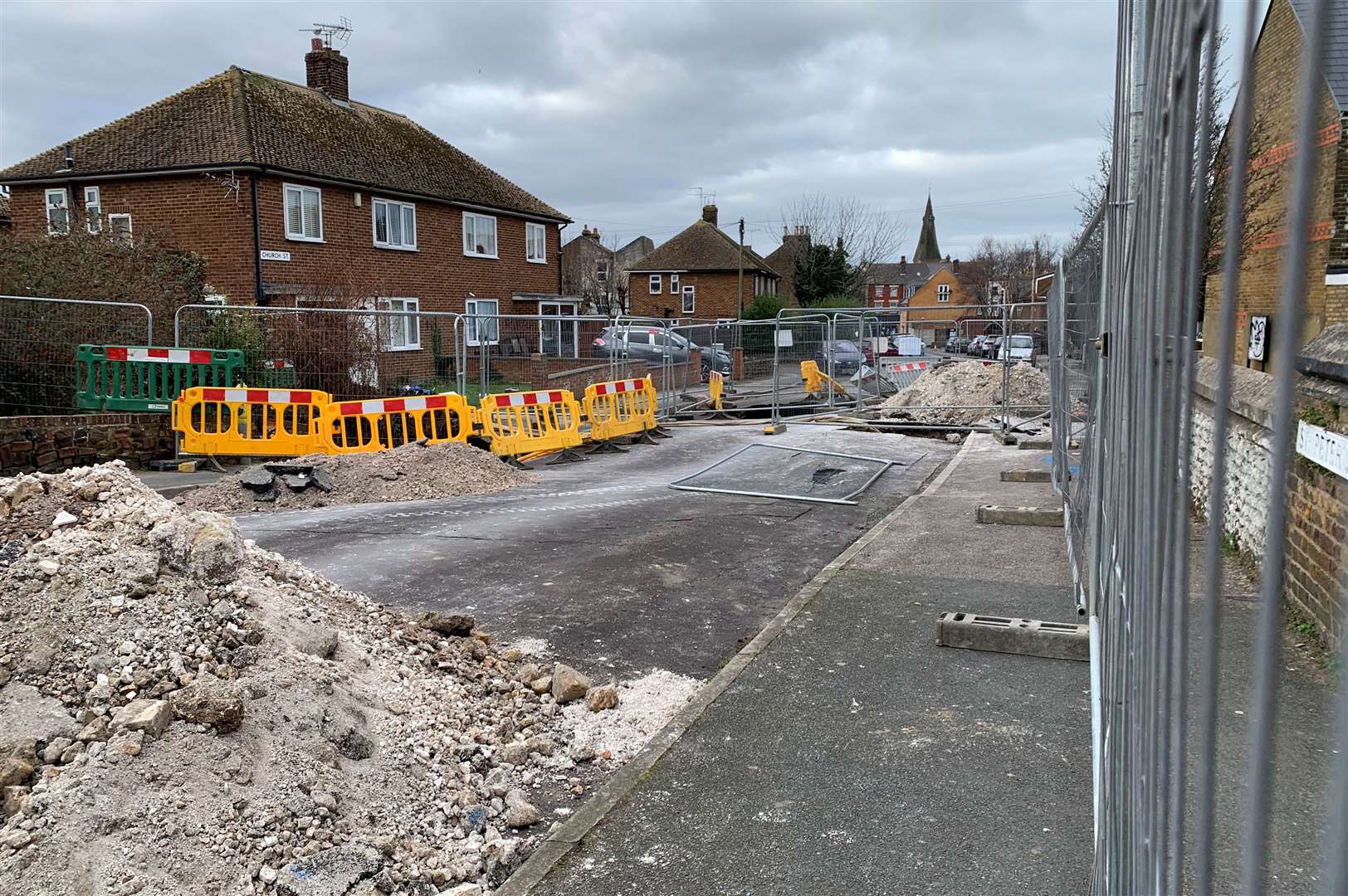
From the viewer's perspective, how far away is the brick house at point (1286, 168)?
0.70m

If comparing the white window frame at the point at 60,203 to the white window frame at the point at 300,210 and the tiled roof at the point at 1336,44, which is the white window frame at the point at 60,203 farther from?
the tiled roof at the point at 1336,44

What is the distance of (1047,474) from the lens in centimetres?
1141

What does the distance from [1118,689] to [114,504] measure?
15.8 feet

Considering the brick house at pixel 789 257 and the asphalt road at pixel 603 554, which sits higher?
the brick house at pixel 789 257

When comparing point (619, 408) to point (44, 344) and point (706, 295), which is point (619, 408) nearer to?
point (44, 344)

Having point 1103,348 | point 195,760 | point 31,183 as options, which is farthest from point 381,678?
point 31,183

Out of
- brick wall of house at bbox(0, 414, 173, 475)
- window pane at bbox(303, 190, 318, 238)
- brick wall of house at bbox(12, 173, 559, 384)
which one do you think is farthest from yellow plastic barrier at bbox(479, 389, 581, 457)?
window pane at bbox(303, 190, 318, 238)

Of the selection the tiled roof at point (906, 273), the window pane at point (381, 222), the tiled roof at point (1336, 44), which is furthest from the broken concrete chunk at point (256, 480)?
the tiled roof at point (906, 273)

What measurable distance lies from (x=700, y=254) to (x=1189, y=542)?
6205 cm

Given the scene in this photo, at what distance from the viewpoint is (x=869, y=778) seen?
412 cm

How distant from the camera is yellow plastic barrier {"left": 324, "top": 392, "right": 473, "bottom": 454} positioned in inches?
514

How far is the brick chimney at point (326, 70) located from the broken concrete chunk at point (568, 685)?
29.1 meters

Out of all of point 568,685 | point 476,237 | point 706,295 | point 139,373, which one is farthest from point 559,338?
point 706,295

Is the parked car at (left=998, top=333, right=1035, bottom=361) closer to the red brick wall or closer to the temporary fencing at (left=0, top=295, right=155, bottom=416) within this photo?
the temporary fencing at (left=0, top=295, right=155, bottom=416)
